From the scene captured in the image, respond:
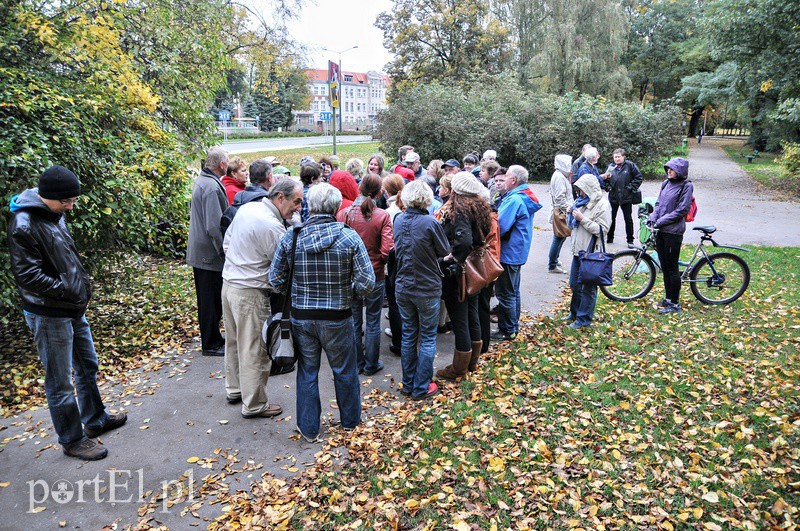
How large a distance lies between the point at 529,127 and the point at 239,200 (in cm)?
1998

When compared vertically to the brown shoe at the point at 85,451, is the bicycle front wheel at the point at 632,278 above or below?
above

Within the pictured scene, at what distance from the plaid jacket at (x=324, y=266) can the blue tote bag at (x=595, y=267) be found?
3.34 metres

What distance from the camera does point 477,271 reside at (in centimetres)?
505

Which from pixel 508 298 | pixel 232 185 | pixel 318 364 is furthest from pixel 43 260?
pixel 508 298

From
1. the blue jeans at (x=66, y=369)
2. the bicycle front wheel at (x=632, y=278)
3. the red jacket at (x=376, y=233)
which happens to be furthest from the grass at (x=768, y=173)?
the blue jeans at (x=66, y=369)

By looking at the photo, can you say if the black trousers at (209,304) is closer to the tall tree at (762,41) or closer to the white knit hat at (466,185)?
the white knit hat at (466,185)

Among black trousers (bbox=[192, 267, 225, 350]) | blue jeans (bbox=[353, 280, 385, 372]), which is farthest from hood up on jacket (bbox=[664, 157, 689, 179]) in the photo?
black trousers (bbox=[192, 267, 225, 350])

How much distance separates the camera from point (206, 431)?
4.61 m

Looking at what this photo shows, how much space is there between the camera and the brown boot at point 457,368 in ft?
17.6

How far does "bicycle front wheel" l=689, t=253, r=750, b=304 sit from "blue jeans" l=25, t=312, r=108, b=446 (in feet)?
24.4

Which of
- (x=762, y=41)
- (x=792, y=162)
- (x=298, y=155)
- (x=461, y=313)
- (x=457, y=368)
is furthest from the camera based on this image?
(x=298, y=155)

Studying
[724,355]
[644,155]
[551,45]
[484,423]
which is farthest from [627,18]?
[484,423]

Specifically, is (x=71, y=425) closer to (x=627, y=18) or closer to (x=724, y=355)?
(x=724, y=355)

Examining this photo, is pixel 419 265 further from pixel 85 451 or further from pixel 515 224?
pixel 85 451
